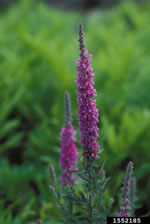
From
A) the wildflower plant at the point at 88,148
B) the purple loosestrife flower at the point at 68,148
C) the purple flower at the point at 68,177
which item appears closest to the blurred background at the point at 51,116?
the purple flower at the point at 68,177

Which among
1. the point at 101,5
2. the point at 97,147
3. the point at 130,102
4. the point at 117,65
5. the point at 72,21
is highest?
the point at 101,5

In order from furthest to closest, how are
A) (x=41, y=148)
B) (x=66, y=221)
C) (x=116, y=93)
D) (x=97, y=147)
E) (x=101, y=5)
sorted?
(x=101, y=5) < (x=116, y=93) < (x=41, y=148) < (x=66, y=221) < (x=97, y=147)

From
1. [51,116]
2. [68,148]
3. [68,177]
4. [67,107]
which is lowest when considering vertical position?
[68,177]

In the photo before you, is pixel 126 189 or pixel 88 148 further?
pixel 88 148

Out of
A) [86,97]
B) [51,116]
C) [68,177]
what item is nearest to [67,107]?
[86,97]

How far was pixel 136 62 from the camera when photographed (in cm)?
447

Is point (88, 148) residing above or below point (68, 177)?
above

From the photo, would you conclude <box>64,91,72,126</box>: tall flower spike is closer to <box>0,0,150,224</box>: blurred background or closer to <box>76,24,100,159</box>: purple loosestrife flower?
<box>76,24,100,159</box>: purple loosestrife flower

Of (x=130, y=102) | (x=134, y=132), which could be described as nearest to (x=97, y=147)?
(x=134, y=132)

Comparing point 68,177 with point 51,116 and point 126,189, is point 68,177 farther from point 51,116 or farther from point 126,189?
point 51,116

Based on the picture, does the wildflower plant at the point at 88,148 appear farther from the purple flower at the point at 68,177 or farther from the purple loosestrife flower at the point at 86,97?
the purple flower at the point at 68,177

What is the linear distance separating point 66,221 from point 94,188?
0.33 m

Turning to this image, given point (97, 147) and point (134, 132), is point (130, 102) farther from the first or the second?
point (97, 147)

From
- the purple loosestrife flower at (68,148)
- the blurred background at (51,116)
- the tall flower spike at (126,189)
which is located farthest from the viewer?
the blurred background at (51,116)
